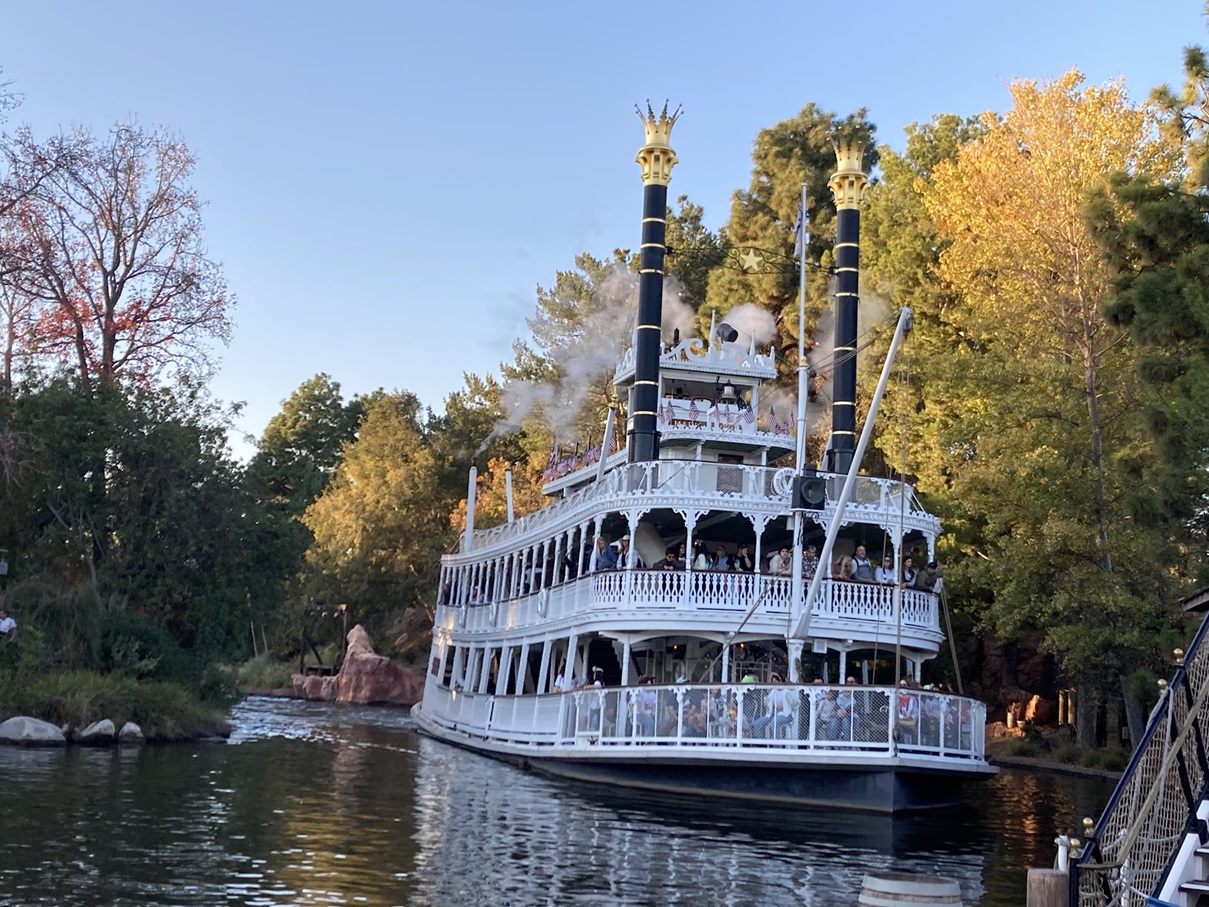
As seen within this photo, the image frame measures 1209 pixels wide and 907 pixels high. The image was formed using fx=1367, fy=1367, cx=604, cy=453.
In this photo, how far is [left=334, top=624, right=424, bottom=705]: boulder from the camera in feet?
172

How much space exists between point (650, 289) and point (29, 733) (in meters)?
14.7

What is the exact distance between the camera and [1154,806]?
9.84 m

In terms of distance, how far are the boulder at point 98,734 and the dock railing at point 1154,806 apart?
2114 cm

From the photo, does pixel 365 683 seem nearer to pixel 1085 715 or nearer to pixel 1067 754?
pixel 1067 754

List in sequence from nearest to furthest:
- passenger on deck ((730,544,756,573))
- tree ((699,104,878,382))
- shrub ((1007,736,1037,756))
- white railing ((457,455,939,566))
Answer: white railing ((457,455,939,566))
passenger on deck ((730,544,756,573))
shrub ((1007,736,1037,756))
tree ((699,104,878,382))

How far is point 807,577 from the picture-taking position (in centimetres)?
2314

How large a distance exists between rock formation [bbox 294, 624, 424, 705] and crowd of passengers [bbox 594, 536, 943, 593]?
29796 mm

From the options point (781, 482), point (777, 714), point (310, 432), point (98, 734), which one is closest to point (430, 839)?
point (777, 714)

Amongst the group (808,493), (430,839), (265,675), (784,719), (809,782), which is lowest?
(430,839)

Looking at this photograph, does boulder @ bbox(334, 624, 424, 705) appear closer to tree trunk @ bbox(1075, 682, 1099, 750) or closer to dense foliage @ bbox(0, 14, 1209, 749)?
dense foliage @ bbox(0, 14, 1209, 749)

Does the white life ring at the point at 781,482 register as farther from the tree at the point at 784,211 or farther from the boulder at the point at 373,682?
the boulder at the point at 373,682

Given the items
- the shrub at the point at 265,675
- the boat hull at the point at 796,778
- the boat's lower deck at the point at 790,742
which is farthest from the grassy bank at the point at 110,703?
the shrub at the point at 265,675

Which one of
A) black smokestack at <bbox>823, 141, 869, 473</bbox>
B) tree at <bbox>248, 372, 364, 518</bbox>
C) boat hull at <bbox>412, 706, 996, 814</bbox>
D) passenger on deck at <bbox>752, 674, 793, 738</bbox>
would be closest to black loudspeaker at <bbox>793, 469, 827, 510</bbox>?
passenger on deck at <bbox>752, 674, 793, 738</bbox>

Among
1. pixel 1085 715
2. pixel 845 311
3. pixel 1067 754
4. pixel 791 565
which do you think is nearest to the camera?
pixel 791 565
